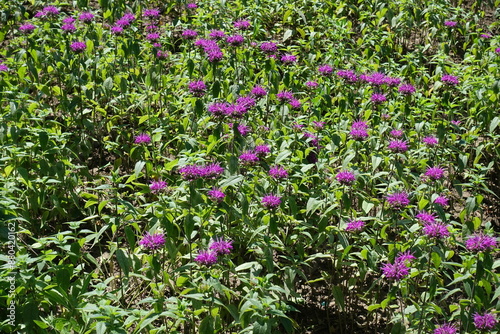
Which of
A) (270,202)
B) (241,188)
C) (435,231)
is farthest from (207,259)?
(435,231)

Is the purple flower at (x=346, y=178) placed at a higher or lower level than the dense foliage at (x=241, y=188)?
higher

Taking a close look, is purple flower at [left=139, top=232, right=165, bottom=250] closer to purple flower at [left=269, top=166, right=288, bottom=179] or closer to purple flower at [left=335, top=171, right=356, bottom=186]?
purple flower at [left=269, top=166, right=288, bottom=179]

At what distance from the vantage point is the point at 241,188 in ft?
11.3

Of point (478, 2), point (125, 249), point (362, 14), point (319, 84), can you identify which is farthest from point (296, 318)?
point (478, 2)

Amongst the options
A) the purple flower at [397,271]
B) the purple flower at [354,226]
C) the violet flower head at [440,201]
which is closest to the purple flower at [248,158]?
the purple flower at [354,226]

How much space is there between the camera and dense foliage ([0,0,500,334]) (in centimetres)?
301

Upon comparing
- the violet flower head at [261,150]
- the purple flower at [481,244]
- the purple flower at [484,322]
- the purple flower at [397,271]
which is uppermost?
the violet flower head at [261,150]

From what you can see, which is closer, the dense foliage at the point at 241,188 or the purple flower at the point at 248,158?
the dense foliage at the point at 241,188

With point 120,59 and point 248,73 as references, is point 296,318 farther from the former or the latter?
point 120,59

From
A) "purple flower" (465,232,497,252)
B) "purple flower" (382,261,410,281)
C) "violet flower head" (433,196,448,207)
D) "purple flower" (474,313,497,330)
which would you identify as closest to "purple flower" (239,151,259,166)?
"purple flower" (382,261,410,281)

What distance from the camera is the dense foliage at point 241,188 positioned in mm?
3010

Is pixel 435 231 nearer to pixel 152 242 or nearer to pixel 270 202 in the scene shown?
pixel 270 202

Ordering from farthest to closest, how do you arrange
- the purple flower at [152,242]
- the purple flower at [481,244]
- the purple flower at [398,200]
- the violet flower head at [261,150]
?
1. the violet flower head at [261,150]
2. the purple flower at [398,200]
3. the purple flower at [152,242]
4. the purple flower at [481,244]

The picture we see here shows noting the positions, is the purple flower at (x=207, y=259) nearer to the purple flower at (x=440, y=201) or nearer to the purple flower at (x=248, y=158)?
the purple flower at (x=248, y=158)
